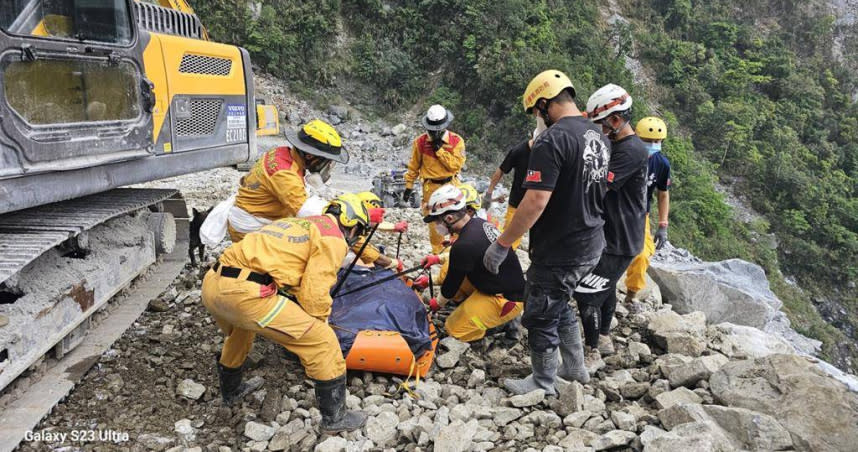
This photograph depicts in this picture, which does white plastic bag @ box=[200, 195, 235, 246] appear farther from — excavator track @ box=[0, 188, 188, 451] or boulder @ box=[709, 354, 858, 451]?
boulder @ box=[709, 354, 858, 451]

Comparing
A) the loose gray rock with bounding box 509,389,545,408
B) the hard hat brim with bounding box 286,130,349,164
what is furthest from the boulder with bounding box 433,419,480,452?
Answer: the hard hat brim with bounding box 286,130,349,164

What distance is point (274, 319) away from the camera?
2764 mm

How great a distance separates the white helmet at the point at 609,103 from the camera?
11.2 ft

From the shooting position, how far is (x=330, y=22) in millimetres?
17234

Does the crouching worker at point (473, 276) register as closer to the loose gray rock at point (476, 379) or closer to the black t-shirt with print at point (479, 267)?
the black t-shirt with print at point (479, 267)

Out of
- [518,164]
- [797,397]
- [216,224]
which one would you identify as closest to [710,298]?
[518,164]

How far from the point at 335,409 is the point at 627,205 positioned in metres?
2.22

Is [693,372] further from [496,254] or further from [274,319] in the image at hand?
[274,319]

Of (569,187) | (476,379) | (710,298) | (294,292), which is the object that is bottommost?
(710,298)

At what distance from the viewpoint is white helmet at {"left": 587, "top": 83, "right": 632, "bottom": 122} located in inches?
135

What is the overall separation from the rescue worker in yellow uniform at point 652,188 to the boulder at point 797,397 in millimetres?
1445

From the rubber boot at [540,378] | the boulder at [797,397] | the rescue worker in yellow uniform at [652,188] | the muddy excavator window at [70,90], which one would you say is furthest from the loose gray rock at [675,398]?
the muddy excavator window at [70,90]

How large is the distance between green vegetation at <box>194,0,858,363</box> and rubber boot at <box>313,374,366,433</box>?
41.7ft

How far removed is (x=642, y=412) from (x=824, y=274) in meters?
22.6
